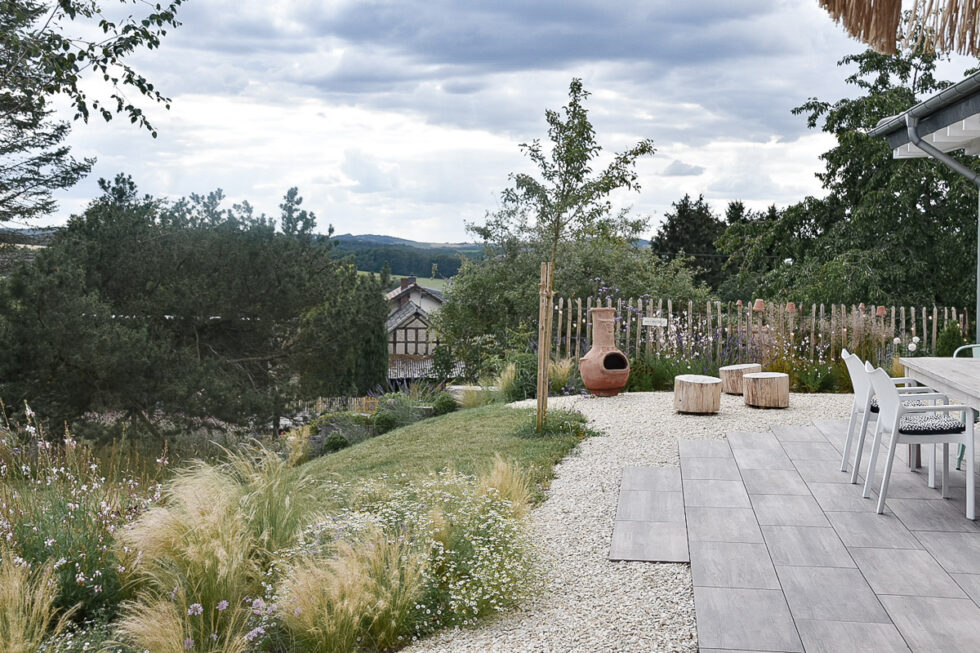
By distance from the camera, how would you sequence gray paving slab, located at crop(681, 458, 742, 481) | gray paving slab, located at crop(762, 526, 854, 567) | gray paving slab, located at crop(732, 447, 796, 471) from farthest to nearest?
gray paving slab, located at crop(732, 447, 796, 471)
gray paving slab, located at crop(681, 458, 742, 481)
gray paving slab, located at crop(762, 526, 854, 567)

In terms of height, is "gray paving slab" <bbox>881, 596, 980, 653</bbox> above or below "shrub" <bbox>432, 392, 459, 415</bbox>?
above

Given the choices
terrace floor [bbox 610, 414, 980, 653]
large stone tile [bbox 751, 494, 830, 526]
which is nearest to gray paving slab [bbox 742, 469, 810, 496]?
terrace floor [bbox 610, 414, 980, 653]

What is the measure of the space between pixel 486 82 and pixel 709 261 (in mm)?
26841

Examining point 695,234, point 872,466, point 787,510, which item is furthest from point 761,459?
point 695,234

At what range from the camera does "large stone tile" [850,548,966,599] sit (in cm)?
321

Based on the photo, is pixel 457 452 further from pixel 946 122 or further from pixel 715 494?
pixel 946 122

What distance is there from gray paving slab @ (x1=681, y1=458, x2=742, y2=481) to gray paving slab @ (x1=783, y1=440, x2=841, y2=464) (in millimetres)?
497

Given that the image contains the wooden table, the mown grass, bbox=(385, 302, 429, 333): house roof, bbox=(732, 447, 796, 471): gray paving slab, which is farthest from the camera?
bbox=(385, 302, 429, 333): house roof

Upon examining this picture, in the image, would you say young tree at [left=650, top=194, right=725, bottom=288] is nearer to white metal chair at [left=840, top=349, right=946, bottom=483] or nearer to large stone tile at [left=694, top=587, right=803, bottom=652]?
white metal chair at [left=840, top=349, right=946, bottom=483]

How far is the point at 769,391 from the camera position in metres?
7.89

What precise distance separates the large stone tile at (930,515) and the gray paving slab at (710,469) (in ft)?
3.24

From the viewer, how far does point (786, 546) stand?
3.79 meters

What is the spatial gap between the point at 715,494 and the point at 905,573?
1.43 meters

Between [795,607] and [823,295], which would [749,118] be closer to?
[823,295]
